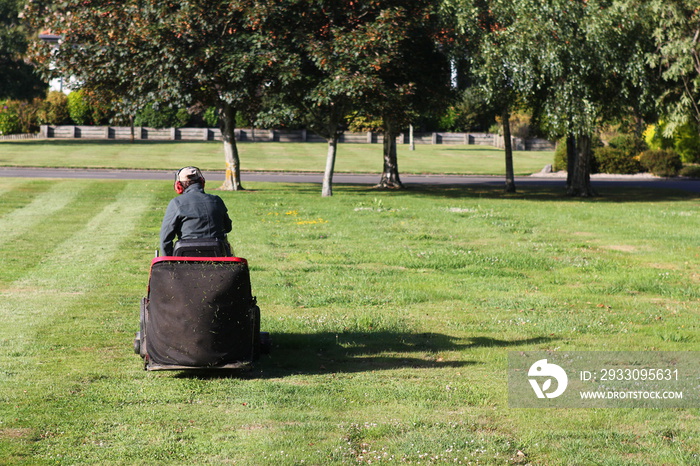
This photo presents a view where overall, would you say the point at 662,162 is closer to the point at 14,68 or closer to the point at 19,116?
the point at 14,68

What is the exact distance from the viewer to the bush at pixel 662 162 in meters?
42.8

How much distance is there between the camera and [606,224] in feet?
66.8

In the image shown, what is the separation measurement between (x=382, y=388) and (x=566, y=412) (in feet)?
4.95

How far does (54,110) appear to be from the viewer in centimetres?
7631

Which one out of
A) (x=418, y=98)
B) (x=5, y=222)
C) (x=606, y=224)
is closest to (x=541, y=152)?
(x=418, y=98)

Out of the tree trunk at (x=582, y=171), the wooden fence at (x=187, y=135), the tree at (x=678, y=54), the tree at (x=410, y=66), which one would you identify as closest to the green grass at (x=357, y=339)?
the tree at (x=410, y=66)

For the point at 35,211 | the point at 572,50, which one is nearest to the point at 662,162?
the point at 572,50

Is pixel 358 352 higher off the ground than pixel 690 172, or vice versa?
pixel 690 172

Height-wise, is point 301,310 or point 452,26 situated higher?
point 452,26

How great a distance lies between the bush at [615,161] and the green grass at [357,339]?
82.0ft

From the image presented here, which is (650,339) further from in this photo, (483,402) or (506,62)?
(506,62)

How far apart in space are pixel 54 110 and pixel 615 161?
52.7 m

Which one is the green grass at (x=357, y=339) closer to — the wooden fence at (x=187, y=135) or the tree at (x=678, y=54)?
the tree at (x=678, y=54)

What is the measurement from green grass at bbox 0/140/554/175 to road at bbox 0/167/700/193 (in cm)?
284
